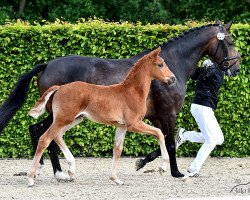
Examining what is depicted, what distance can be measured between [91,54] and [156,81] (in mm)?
2597

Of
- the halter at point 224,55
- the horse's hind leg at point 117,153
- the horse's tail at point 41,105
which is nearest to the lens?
the horse's tail at point 41,105

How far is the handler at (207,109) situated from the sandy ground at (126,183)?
312 mm

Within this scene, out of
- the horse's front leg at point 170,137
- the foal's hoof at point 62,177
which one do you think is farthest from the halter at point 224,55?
the foal's hoof at point 62,177

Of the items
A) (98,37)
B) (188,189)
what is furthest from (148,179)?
(98,37)

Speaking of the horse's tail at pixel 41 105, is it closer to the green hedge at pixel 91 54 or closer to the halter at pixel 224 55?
the halter at pixel 224 55

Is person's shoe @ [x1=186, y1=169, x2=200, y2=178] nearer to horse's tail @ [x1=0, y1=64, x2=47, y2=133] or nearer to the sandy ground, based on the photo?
the sandy ground

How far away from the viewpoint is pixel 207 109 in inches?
420

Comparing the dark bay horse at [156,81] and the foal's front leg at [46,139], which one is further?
A: the dark bay horse at [156,81]

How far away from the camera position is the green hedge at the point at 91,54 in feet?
41.9

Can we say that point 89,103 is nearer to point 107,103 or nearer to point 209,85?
point 107,103

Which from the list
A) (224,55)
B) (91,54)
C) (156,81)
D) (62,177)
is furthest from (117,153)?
(91,54)

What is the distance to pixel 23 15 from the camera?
1922 centimetres

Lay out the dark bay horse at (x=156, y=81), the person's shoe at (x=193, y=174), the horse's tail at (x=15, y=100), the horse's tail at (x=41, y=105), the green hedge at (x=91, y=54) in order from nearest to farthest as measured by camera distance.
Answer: the horse's tail at (x=41, y=105)
the horse's tail at (x=15, y=100)
the dark bay horse at (x=156, y=81)
the person's shoe at (x=193, y=174)
the green hedge at (x=91, y=54)

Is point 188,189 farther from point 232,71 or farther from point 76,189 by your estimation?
point 232,71
